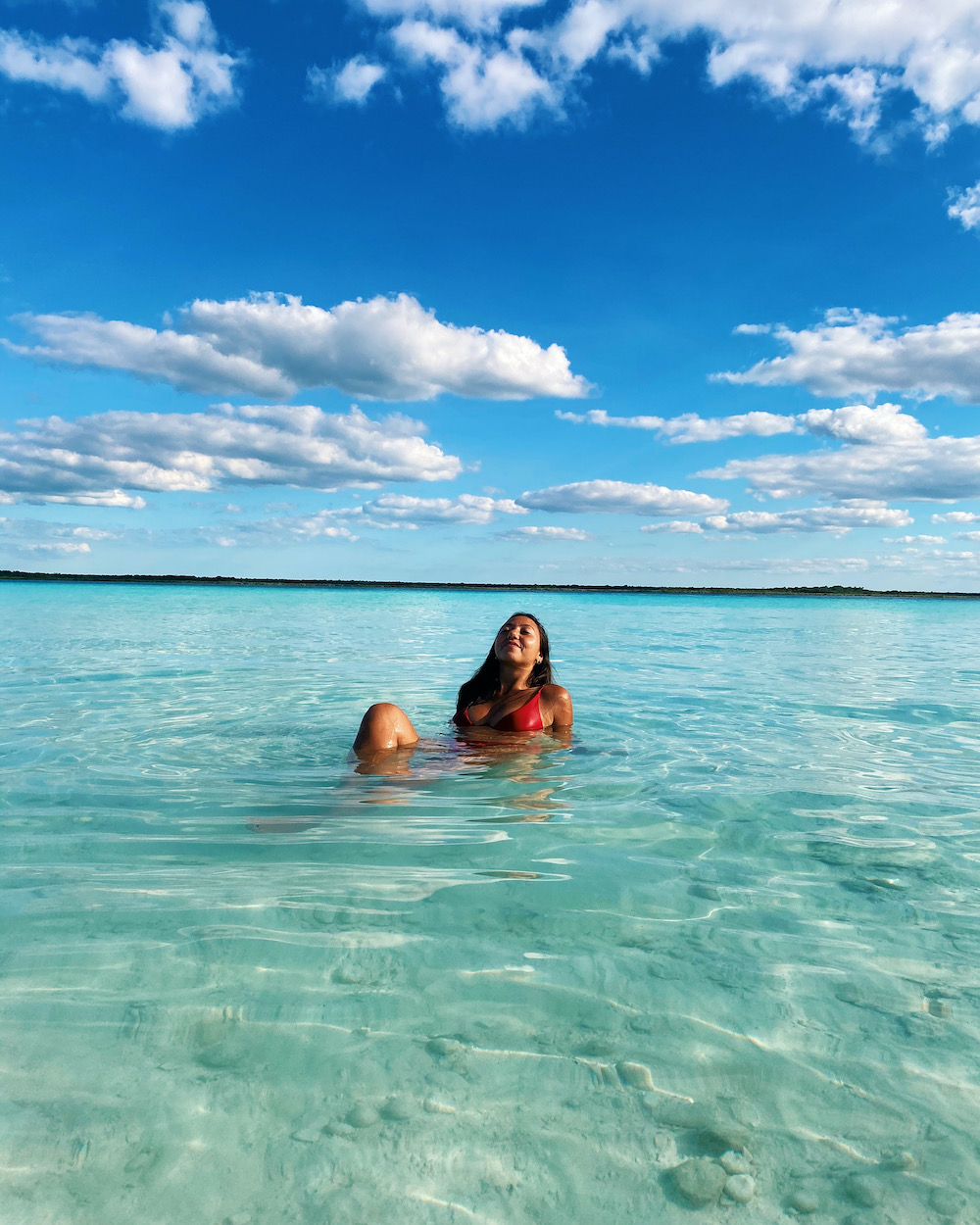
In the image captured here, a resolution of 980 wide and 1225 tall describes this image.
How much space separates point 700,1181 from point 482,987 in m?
1.11

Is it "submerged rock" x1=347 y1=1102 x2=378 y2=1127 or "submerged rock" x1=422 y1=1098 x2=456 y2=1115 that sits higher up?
"submerged rock" x1=422 y1=1098 x2=456 y2=1115

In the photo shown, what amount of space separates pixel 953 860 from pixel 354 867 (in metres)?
3.60

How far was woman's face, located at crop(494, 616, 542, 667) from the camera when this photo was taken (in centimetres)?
689

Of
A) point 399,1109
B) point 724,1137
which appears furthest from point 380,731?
point 724,1137

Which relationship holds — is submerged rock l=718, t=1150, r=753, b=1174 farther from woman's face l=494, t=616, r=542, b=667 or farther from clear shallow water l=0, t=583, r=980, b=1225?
woman's face l=494, t=616, r=542, b=667

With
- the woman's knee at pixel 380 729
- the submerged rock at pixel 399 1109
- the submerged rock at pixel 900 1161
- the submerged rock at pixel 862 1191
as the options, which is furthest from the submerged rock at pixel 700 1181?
the woman's knee at pixel 380 729

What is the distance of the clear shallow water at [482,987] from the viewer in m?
2.16

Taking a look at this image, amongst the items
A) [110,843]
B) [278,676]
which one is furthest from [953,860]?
[278,676]

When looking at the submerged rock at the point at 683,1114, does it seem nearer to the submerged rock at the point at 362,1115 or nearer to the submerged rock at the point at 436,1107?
the submerged rock at the point at 436,1107

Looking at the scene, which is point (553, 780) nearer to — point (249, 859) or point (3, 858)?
point (249, 859)

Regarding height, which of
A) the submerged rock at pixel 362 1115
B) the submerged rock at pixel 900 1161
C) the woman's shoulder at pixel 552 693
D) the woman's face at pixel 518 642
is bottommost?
the submerged rock at pixel 362 1115

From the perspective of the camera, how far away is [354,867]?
14.0 ft

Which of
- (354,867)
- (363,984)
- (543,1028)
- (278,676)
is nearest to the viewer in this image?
(543,1028)

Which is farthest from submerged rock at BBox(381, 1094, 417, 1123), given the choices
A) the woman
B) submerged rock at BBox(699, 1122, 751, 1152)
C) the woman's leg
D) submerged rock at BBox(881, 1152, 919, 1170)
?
the woman
